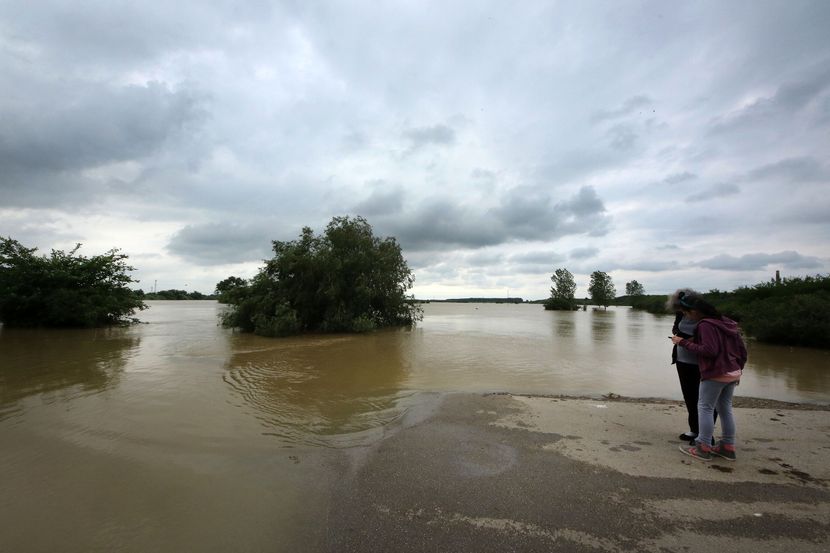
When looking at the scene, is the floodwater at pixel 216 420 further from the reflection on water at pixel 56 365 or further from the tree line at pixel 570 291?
the tree line at pixel 570 291

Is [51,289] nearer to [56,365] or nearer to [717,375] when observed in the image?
[56,365]

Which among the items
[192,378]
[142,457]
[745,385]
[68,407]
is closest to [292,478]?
[142,457]

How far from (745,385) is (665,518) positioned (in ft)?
35.5

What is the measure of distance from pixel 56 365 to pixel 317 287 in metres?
15.2

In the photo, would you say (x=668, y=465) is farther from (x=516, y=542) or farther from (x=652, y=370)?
(x=652, y=370)

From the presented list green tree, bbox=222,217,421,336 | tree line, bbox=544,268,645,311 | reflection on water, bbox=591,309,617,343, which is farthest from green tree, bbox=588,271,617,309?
green tree, bbox=222,217,421,336

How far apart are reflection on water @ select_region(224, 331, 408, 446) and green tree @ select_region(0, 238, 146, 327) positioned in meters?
14.3

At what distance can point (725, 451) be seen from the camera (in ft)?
14.8

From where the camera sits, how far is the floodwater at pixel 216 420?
347 centimetres

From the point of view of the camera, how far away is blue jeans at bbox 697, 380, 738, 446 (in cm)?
454

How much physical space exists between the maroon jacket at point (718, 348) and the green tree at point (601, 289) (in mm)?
95164

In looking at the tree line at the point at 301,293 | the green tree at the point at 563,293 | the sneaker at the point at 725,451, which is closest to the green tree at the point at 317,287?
the tree line at the point at 301,293

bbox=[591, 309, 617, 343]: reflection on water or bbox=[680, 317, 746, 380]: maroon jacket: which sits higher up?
bbox=[680, 317, 746, 380]: maroon jacket

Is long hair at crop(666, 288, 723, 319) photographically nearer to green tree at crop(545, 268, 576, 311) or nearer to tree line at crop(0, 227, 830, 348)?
tree line at crop(0, 227, 830, 348)
